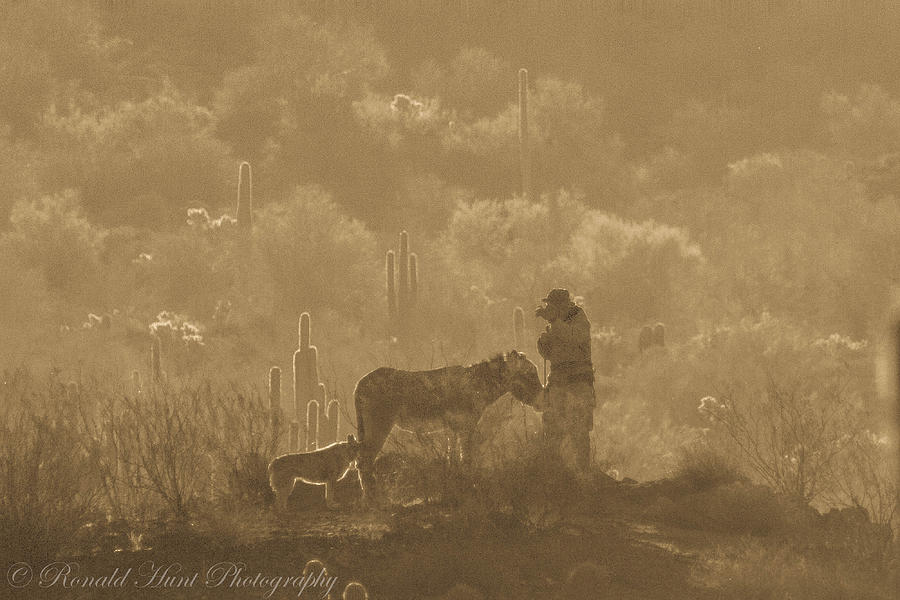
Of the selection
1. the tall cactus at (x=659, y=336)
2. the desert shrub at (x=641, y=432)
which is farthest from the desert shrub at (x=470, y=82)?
the desert shrub at (x=641, y=432)

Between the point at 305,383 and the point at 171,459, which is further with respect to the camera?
the point at 305,383

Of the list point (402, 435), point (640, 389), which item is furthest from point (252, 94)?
point (402, 435)

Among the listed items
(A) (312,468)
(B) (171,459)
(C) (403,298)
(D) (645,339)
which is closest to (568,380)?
(A) (312,468)

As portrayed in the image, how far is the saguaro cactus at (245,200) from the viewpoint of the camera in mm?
61509

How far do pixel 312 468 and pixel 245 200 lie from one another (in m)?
50.8

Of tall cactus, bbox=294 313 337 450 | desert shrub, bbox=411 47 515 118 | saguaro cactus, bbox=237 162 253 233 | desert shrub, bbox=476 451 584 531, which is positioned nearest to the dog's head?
desert shrub, bbox=476 451 584 531

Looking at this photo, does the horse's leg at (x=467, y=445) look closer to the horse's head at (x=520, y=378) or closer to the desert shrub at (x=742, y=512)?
the horse's head at (x=520, y=378)

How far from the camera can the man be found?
15.9 m

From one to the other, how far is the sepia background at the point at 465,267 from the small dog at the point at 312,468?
14.5 inches

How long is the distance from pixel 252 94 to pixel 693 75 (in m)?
31.4

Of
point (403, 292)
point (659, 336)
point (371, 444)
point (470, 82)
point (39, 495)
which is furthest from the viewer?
point (470, 82)

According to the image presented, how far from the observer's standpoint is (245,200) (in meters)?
64.7

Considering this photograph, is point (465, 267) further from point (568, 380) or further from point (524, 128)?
point (568, 380)

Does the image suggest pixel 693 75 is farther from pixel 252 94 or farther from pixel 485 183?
pixel 252 94
